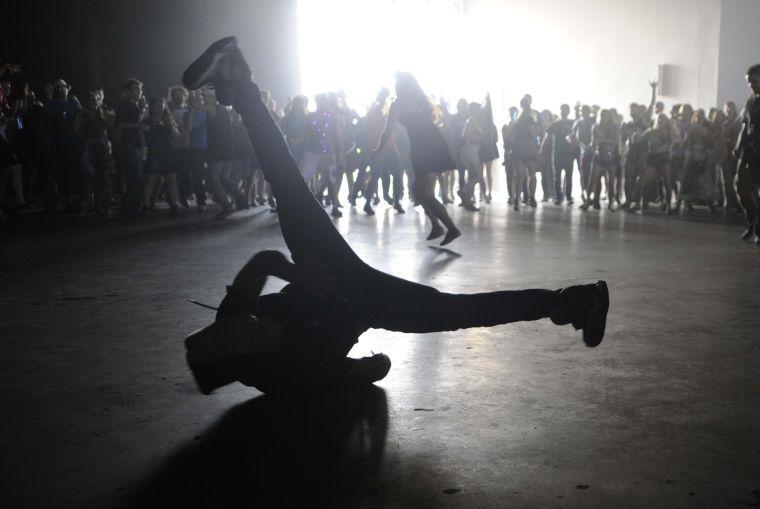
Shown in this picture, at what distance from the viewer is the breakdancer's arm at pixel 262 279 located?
318 cm

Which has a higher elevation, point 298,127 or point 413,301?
point 298,127

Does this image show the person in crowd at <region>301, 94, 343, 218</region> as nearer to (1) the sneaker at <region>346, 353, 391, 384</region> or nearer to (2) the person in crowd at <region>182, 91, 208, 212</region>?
(2) the person in crowd at <region>182, 91, 208, 212</region>

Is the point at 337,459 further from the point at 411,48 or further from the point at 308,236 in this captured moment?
the point at 411,48

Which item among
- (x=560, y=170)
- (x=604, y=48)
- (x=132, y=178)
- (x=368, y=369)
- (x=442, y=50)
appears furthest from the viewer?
(x=442, y=50)

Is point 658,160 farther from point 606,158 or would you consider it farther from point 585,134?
point 585,134

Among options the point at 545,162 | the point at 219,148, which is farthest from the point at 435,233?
the point at 545,162

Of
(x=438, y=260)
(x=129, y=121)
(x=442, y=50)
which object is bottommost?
(x=438, y=260)

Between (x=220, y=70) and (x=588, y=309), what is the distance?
1.94 meters

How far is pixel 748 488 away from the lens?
2.55m

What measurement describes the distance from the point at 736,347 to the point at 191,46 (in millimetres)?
18461

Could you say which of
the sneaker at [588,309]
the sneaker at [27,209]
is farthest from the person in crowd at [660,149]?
the sneaker at [588,309]

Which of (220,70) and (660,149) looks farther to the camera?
(660,149)

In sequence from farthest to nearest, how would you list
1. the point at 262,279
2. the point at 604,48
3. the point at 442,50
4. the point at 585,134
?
the point at 442,50 < the point at 604,48 < the point at 585,134 < the point at 262,279

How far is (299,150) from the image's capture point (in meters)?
14.0
